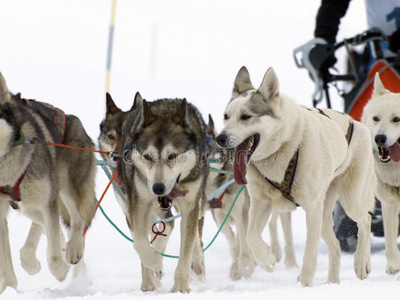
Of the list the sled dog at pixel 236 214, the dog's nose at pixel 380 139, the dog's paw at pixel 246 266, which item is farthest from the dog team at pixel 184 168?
the dog's paw at pixel 246 266

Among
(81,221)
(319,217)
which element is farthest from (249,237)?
(81,221)

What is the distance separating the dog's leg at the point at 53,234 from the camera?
3015 millimetres

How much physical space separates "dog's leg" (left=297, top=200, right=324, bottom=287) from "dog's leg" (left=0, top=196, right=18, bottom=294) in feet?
4.80

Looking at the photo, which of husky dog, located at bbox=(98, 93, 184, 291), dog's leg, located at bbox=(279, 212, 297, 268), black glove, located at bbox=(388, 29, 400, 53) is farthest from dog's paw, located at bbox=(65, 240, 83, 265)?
black glove, located at bbox=(388, 29, 400, 53)

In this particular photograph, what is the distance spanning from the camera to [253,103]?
294cm

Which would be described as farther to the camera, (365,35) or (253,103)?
(365,35)

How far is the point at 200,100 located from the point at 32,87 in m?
3.80

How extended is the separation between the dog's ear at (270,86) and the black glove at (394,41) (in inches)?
85.4

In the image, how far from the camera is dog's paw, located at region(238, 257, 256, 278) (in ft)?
13.3

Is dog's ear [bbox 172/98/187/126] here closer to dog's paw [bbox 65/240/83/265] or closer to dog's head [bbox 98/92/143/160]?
dog's head [bbox 98/92/143/160]

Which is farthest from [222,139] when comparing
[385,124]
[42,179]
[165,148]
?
[385,124]

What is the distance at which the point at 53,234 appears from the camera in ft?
9.98

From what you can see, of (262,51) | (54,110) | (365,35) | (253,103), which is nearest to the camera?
(253,103)

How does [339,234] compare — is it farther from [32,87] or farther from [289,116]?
[32,87]
